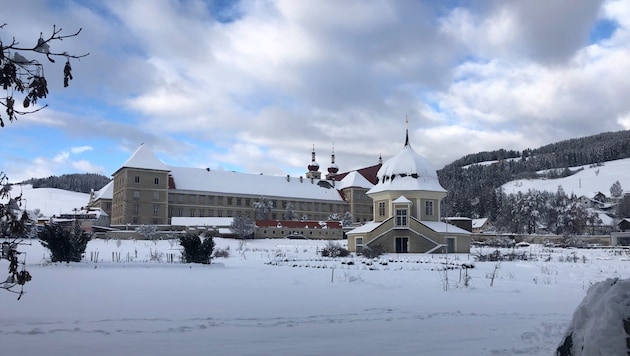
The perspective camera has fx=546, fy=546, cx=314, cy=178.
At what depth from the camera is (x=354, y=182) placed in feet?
333

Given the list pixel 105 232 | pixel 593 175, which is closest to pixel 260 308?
pixel 105 232

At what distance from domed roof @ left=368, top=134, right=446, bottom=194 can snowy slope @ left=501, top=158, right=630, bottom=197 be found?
11199 cm

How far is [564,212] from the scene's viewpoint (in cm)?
7875

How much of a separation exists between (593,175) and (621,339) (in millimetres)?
186429

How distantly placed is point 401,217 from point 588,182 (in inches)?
5442

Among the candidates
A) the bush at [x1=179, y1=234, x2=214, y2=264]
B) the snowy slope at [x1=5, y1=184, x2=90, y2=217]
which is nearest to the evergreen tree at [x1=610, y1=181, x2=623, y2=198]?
the snowy slope at [x1=5, y1=184, x2=90, y2=217]

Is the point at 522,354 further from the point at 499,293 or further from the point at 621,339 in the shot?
the point at 499,293

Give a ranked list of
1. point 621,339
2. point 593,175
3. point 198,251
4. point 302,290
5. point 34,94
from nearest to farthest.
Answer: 1. point 621,339
2. point 34,94
3. point 302,290
4. point 198,251
5. point 593,175

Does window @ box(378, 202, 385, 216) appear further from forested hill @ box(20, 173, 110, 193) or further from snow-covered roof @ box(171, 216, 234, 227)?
forested hill @ box(20, 173, 110, 193)

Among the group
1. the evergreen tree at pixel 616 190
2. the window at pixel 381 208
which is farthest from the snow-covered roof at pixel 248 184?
the evergreen tree at pixel 616 190

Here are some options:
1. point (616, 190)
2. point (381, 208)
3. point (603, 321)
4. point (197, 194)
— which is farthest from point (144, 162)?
point (616, 190)

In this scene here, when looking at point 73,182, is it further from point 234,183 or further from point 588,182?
point 588,182

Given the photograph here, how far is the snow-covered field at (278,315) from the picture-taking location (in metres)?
7.20

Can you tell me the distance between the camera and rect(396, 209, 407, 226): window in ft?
154
